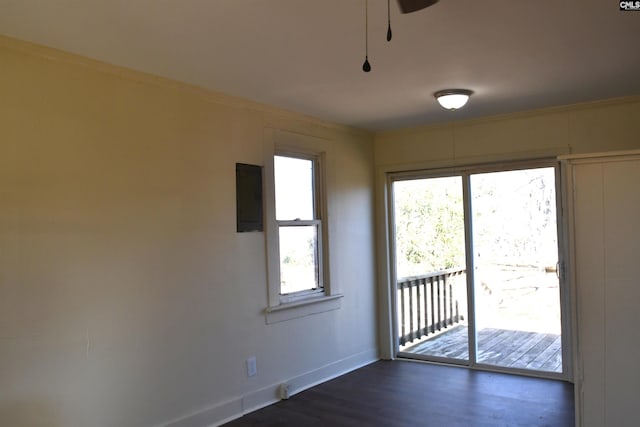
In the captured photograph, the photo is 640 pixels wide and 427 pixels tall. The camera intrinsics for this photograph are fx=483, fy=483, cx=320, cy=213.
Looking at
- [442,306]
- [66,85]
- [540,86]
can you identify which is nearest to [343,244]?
[442,306]

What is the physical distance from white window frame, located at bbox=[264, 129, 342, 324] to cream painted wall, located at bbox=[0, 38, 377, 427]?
9 centimetres

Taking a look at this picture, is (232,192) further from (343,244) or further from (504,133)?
(504,133)

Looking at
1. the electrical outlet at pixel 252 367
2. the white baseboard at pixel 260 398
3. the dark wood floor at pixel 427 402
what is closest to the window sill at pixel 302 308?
the electrical outlet at pixel 252 367

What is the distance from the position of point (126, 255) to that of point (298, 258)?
1693mm

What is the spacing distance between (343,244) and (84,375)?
265 cm

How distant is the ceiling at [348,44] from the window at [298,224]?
0.69m

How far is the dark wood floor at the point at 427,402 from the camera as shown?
3455 millimetres

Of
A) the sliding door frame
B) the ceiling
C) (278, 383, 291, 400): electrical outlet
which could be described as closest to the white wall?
the ceiling

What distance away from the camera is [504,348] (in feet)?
15.3

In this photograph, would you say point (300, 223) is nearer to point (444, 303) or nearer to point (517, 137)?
point (444, 303)

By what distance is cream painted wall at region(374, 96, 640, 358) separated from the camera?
4062mm

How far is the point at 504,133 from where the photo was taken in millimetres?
4535

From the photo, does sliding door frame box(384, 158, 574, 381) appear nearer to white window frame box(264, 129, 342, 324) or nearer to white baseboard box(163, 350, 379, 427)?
white baseboard box(163, 350, 379, 427)

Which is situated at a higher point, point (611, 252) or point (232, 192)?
point (232, 192)
